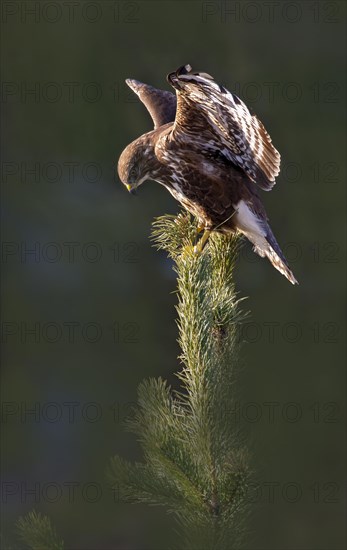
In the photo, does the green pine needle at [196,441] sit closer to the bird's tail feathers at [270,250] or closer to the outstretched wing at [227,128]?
the outstretched wing at [227,128]

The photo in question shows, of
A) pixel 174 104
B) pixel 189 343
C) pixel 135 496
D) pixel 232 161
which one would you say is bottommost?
pixel 135 496

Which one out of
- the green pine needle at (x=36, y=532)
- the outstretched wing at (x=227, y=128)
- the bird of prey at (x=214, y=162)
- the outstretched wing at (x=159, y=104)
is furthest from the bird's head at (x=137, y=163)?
the green pine needle at (x=36, y=532)

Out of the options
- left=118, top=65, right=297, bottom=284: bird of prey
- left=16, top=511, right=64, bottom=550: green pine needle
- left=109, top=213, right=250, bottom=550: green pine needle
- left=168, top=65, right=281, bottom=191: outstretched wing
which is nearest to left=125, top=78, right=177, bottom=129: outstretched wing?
left=118, top=65, right=297, bottom=284: bird of prey

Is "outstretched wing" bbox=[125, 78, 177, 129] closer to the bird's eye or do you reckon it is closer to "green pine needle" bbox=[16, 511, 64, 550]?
the bird's eye

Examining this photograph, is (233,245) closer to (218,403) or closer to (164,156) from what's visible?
(218,403)

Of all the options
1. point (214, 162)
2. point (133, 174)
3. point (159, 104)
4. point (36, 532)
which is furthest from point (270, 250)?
point (36, 532)

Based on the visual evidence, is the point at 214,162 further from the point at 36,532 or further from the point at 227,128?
the point at 36,532

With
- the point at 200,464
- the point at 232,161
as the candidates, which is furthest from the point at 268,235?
the point at 200,464
